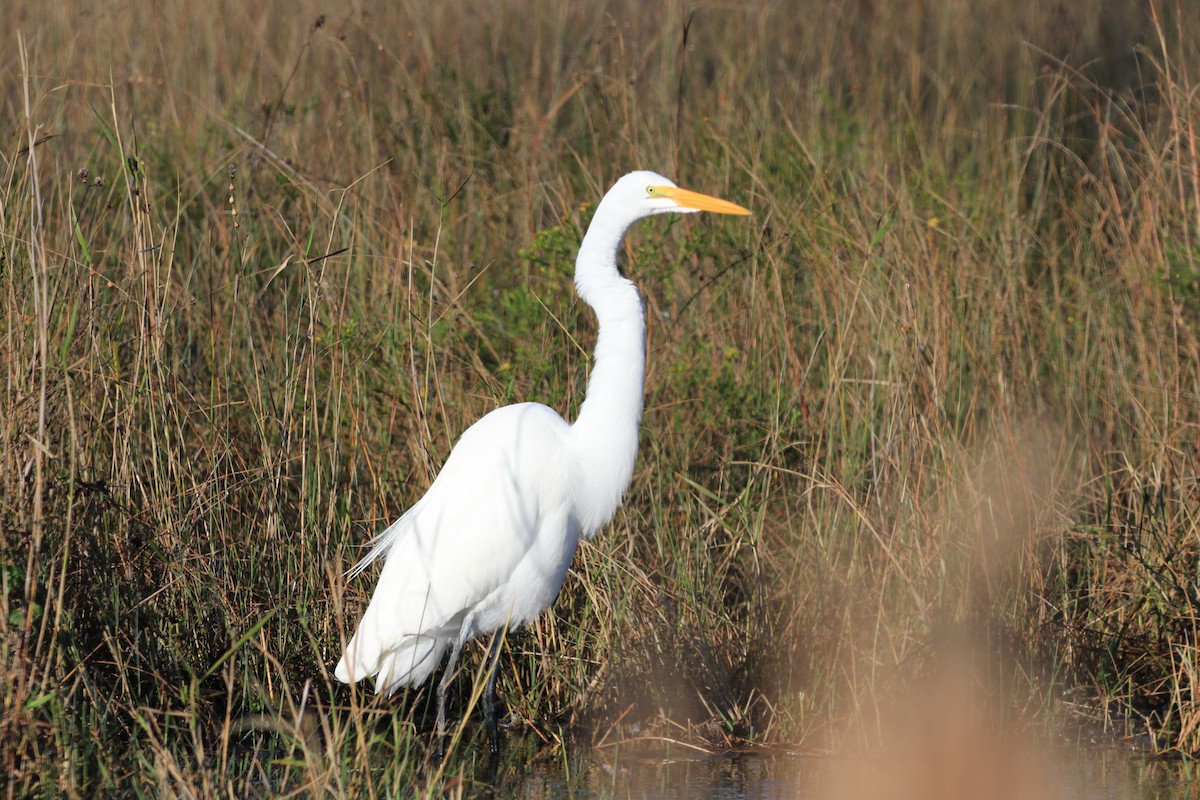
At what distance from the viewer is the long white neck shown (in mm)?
3275

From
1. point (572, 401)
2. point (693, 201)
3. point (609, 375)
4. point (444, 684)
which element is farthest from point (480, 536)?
point (693, 201)

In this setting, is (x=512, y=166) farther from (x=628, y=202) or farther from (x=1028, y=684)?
(x=1028, y=684)

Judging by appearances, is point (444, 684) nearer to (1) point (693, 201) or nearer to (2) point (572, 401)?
(2) point (572, 401)

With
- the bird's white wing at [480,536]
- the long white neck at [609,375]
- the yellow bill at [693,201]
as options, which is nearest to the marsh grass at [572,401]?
the bird's white wing at [480,536]

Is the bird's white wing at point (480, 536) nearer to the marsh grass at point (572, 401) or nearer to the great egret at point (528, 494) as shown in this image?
the great egret at point (528, 494)

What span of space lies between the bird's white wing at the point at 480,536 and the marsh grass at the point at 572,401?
18 centimetres

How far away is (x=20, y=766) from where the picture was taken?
102 inches

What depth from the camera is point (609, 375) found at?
3.29 meters

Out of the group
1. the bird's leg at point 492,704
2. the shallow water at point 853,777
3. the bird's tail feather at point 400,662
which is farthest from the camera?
the bird's leg at point 492,704

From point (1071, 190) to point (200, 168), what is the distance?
3.42 m

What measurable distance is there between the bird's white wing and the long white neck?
0.23 ft

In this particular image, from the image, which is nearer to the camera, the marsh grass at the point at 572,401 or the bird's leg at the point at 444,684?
the marsh grass at the point at 572,401

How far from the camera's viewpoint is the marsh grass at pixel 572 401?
124 inches

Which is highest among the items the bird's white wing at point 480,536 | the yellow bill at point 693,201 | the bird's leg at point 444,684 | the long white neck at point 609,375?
the yellow bill at point 693,201
